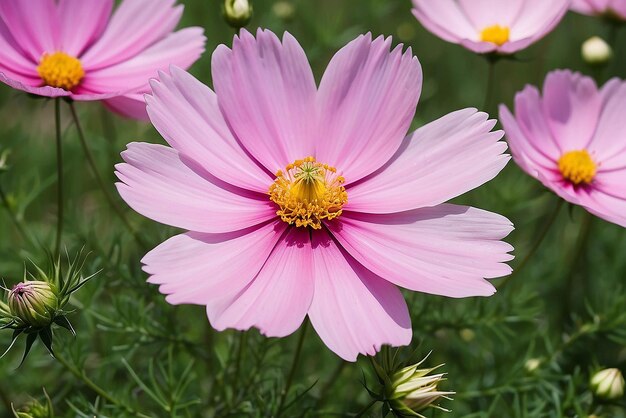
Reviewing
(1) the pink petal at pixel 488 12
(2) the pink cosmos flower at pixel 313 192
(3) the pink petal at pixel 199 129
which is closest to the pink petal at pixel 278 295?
(2) the pink cosmos flower at pixel 313 192

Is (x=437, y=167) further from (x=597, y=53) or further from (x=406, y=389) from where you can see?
(x=597, y=53)

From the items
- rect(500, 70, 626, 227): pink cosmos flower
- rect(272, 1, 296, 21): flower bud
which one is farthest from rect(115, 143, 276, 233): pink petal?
rect(272, 1, 296, 21): flower bud

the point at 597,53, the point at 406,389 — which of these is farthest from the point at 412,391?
the point at 597,53

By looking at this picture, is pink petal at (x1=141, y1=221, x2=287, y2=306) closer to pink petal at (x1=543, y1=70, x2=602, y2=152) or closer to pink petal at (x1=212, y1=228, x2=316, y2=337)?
pink petal at (x1=212, y1=228, x2=316, y2=337)

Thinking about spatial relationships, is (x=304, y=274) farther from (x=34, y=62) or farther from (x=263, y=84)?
(x=34, y=62)

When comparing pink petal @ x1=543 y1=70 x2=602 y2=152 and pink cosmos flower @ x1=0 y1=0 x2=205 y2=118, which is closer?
pink cosmos flower @ x1=0 y1=0 x2=205 y2=118

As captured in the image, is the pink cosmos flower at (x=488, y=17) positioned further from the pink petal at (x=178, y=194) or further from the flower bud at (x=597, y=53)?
the pink petal at (x=178, y=194)

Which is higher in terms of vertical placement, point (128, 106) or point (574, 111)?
point (574, 111)

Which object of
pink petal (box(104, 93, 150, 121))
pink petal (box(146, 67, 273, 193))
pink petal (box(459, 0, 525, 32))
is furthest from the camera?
pink petal (box(459, 0, 525, 32))
